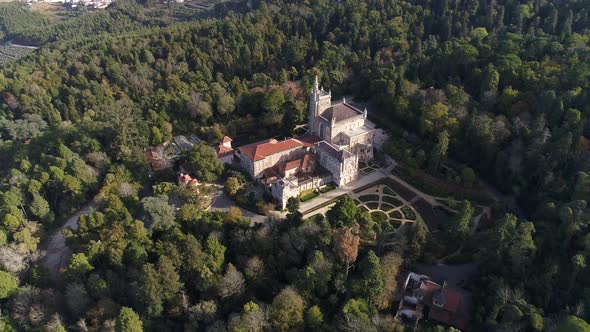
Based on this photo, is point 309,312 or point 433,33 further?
point 433,33

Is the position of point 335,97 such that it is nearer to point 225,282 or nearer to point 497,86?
point 497,86

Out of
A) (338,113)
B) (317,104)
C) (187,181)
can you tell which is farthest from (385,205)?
(187,181)

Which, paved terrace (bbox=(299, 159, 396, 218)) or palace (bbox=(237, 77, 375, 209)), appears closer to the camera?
paved terrace (bbox=(299, 159, 396, 218))

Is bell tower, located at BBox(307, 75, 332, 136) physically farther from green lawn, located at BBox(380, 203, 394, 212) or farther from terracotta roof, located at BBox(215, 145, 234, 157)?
green lawn, located at BBox(380, 203, 394, 212)

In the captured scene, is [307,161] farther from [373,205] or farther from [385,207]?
[385,207]

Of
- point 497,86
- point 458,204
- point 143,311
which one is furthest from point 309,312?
point 497,86

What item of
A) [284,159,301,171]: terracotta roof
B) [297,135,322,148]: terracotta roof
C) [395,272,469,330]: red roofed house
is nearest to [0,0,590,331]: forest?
[395,272,469,330]: red roofed house
